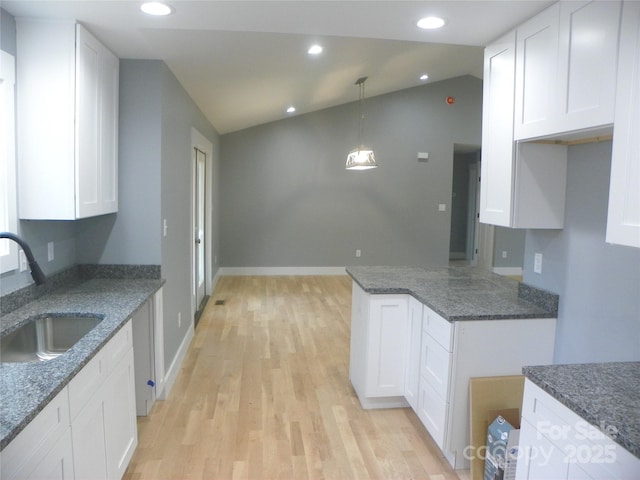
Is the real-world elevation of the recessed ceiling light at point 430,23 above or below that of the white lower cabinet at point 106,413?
above

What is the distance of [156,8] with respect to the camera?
6.79 feet

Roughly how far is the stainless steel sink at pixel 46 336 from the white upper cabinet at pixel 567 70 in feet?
7.38

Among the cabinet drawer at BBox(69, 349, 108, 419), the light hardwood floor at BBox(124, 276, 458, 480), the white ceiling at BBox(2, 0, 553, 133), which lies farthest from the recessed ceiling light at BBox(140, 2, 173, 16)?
the light hardwood floor at BBox(124, 276, 458, 480)

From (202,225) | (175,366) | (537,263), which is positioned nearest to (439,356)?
(537,263)

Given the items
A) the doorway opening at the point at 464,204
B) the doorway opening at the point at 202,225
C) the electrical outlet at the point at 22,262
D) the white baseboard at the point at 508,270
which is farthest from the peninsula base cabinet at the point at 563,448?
the doorway opening at the point at 464,204

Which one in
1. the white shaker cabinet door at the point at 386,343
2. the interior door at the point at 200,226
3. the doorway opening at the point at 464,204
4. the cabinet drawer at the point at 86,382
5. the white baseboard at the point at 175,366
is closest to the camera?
the cabinet drawer at the point at 86,382

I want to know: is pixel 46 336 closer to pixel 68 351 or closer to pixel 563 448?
pixel 68 351

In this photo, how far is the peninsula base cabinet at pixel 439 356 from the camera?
2.28 m

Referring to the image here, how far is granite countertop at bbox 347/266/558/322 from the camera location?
2.29 meters

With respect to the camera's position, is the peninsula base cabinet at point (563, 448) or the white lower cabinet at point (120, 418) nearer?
the peninsula base cabinet at point (563, 448)

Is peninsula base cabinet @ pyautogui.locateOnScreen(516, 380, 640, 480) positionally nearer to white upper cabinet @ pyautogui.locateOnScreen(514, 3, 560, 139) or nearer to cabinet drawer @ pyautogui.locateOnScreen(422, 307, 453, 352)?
cabinet drawer @ pyautogui.locateOnScreen(422, 307, 453, 352)

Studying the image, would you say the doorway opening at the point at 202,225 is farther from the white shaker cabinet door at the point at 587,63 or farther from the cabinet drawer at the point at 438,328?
the white shaker cabinet door at the point at 587,63

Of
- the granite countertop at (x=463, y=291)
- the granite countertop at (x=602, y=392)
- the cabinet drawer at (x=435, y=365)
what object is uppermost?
the granite countertop at (x=463, y=291)

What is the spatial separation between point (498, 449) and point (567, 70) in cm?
172
